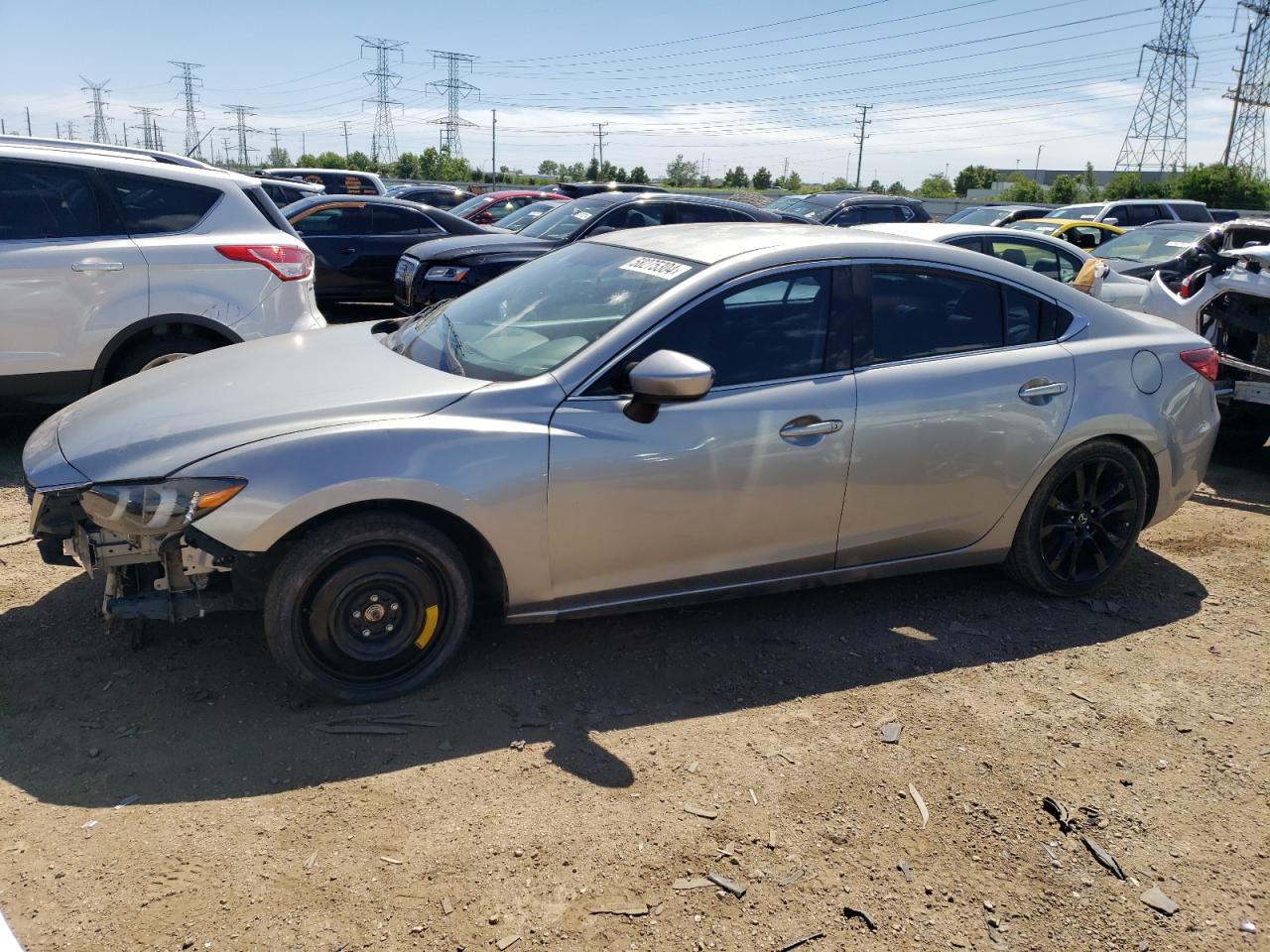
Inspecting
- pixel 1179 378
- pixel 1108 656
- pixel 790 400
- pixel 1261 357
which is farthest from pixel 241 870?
pixel 1261 357

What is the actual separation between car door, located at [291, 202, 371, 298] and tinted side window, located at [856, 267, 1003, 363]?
897 centimetres

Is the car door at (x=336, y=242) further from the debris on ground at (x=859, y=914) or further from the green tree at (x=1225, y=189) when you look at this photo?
the green tree at (x=1225, y=189)

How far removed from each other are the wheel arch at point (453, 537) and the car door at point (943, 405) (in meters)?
1.42

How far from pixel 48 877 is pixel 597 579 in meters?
1.88

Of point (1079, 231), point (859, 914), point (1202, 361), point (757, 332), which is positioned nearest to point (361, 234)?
point (757, 332)

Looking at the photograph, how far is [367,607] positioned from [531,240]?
7.22 m

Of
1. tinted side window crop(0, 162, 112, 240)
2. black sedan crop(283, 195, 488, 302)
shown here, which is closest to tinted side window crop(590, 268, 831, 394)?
tinted side window crop(0, 162, 112, 240)

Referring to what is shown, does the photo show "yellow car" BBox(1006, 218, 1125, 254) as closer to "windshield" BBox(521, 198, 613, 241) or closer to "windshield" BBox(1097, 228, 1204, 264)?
"windshield" BBox(1097, 228, 1204, 264)

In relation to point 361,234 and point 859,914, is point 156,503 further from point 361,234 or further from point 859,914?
point 361,234

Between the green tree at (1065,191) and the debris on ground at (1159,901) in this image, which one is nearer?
the debris on ground at (1159,901)

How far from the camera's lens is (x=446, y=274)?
30.3ft

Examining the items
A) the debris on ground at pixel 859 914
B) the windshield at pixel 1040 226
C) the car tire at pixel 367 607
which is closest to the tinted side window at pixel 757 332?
the car tire at pixel 367 607

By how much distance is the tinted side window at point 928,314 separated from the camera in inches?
163

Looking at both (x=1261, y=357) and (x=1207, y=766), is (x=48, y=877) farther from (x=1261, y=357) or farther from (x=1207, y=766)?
(x=1261, y=357)
